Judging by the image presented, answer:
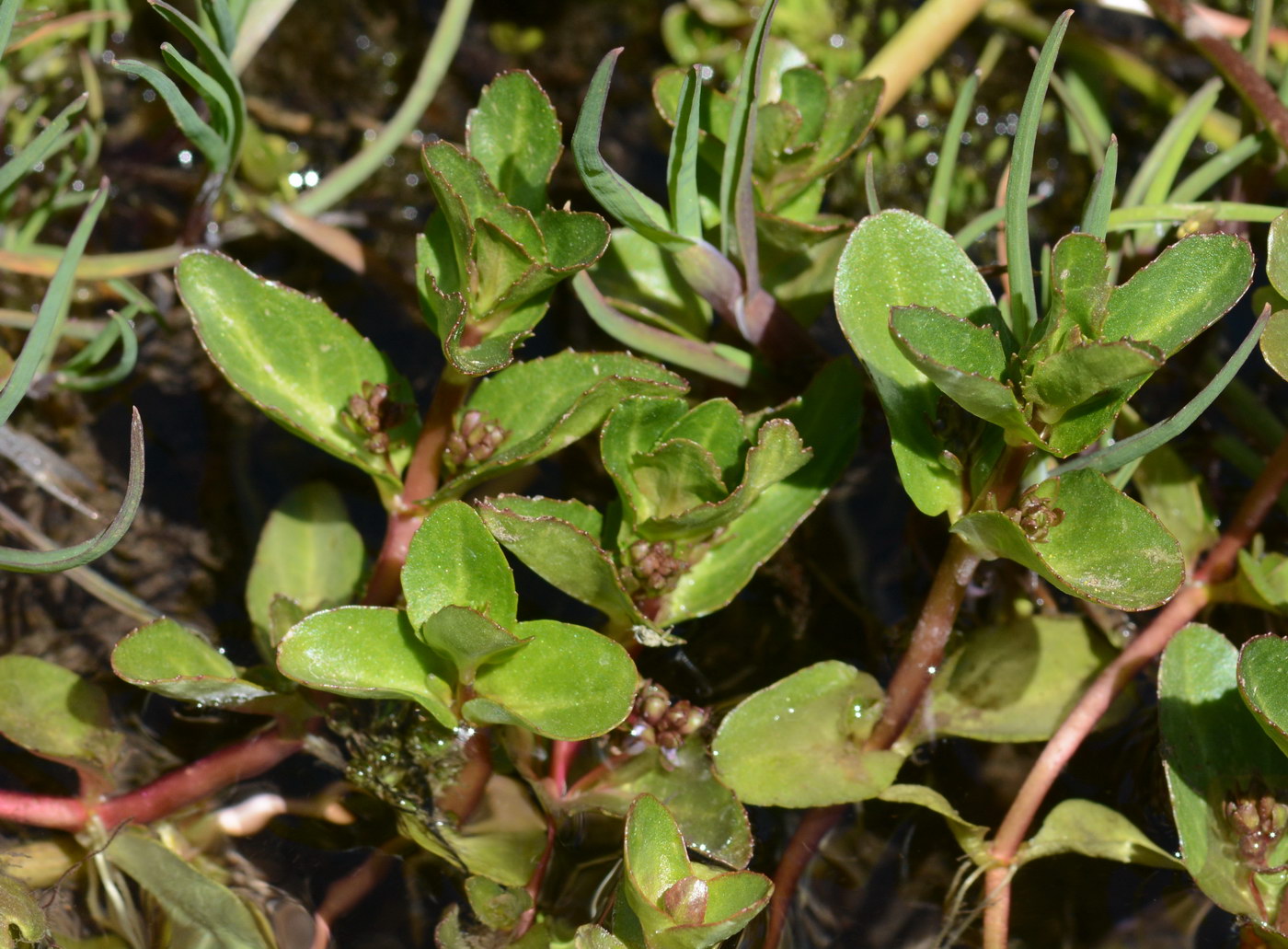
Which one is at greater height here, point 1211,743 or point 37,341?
point 37,341

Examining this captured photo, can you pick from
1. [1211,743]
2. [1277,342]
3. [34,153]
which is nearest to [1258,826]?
[1211,743]

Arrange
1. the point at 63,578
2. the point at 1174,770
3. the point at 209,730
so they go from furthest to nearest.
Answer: the point at 63,578, the point at 209,730, the point at 1174,770

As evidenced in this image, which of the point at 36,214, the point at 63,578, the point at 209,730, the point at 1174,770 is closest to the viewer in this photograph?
the point at 1174,770

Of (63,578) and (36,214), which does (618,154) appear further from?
(63,578)

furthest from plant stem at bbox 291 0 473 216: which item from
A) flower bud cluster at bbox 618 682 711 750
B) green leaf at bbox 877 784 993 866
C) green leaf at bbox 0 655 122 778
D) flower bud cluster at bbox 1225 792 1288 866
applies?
flower bud cluster at bbox 1225 792 1288 866

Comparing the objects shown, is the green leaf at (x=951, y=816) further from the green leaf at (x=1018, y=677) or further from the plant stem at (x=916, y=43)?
the plant stem at (x=916, y=43)

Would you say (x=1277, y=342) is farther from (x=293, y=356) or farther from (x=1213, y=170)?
(x=293, y=356)

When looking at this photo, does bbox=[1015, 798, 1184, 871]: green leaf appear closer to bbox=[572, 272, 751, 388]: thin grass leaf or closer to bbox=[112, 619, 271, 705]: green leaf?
bbox=[572, 272, 751, 388]: thin grass leaf

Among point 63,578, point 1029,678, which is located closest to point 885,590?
point 1029,678
